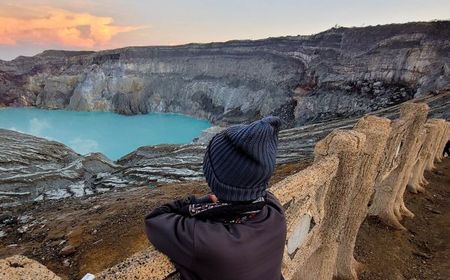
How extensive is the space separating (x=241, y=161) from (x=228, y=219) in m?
0.37

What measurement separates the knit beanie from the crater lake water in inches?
1439

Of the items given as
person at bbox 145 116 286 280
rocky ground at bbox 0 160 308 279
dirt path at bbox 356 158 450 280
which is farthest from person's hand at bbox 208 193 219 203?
rocky ground at bbox 0 160 308 279

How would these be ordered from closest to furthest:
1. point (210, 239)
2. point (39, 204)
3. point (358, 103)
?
1. point (210, 239)
2. point (39, 204)
3. point (358, 103)

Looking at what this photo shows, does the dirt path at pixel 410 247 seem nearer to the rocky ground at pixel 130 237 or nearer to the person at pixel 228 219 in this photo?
the rocky ground at pixel 130 237

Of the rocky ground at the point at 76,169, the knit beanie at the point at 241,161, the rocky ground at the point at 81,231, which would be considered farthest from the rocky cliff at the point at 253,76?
the knit beanie at the point at 241,161

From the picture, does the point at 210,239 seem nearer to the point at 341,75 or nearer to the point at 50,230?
the point at 50,230

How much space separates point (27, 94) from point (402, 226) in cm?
7264

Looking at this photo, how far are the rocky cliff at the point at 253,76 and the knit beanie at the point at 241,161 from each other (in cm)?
3434

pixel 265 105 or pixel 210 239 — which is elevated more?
pixel 210 239

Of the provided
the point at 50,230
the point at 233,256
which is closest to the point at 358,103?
the point at 50,230

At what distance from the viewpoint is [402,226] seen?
8.67m

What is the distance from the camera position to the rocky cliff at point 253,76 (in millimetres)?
36656

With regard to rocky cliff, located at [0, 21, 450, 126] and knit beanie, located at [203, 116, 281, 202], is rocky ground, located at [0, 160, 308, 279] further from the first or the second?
rocky cliff, located at [0, 21, 450, 126]

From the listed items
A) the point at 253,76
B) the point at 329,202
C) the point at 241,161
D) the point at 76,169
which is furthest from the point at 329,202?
the point at 253,76
